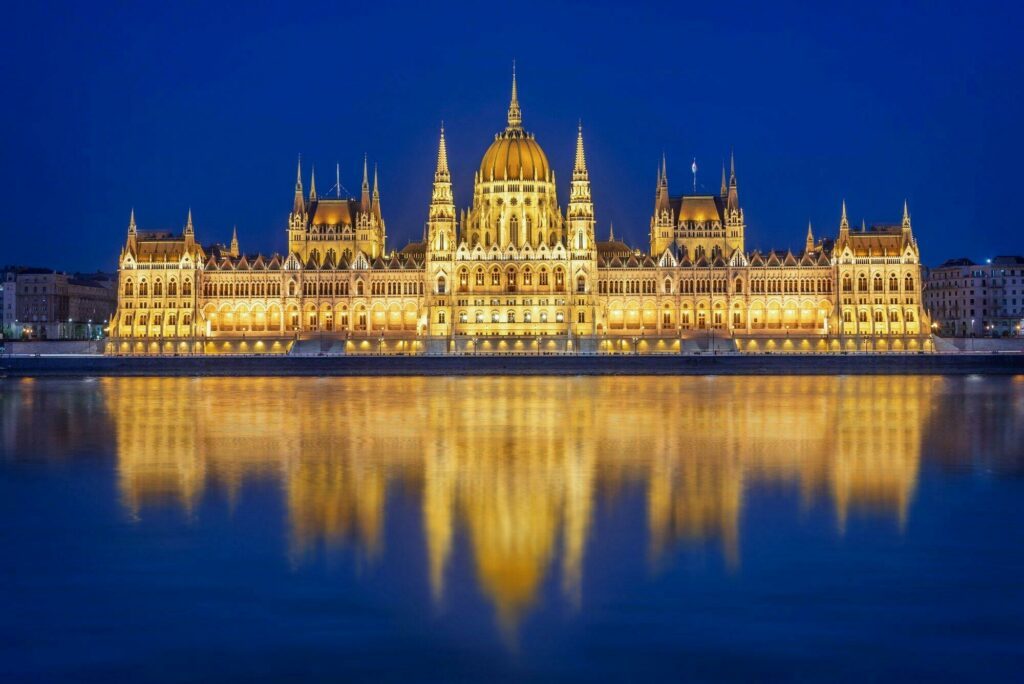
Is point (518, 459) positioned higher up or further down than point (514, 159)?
further down

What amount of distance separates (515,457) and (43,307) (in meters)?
123

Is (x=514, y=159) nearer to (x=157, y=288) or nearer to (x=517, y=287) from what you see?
(x=517, y=287)

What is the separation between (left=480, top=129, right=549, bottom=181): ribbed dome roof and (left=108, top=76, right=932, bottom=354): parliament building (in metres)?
0.14

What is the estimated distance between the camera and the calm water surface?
11820mm

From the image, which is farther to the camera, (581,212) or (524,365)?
(581,212)

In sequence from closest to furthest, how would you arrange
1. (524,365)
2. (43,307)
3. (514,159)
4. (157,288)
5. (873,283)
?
(524,365)
(873,283)
(157,288)
(514,159)
(43,307)

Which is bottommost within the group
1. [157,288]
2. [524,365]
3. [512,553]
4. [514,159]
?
[512,553]

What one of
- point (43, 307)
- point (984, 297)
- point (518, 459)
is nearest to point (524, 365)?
point (518, 459)

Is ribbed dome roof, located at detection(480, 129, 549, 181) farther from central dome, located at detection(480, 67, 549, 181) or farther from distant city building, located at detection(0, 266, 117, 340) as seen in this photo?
distant city building, located at detection(0, 266, 117, 340)

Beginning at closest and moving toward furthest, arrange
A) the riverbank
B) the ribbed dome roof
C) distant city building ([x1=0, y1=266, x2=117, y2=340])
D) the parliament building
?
1. the riverbank
2. the parliament building
3. the ribbed dome roof
4. distant city building ([x1=0, y1=266, x2=117, y2=340])

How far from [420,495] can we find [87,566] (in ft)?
22.5

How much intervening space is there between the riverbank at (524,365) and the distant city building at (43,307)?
62.2 metres

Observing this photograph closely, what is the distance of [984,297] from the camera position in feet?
420

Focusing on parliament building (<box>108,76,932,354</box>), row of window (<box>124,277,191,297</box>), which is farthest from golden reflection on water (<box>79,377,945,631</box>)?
row of window (<box>124,277,191,297</box>)
